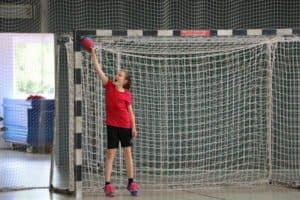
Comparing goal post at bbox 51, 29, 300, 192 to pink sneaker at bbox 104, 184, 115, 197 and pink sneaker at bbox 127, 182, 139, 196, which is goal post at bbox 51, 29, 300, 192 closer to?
pink sneaker at bbox 127, 182, 139, 196

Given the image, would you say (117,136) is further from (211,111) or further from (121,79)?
(211,111)

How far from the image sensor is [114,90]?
6332 millimetres

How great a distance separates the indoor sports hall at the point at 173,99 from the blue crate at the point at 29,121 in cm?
80

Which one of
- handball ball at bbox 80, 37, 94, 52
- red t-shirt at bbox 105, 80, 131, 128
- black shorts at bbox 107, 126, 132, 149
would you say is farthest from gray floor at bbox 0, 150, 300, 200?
handball ball at bbox 80, 37, 94, 52

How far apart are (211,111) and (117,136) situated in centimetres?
210

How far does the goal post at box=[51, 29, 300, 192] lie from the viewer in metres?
7.50

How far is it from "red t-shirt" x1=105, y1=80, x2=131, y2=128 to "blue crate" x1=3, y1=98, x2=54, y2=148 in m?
3.95

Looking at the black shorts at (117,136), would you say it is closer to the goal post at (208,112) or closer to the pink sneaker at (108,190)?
the pink sneaker at (108,190)

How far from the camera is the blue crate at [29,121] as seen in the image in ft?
33.9

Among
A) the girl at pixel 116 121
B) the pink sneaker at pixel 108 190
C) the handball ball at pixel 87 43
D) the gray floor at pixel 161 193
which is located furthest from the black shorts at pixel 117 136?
the handball ball at pixel 87 43

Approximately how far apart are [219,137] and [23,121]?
5420 millimetres

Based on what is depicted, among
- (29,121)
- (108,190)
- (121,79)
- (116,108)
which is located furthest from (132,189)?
(29,121)

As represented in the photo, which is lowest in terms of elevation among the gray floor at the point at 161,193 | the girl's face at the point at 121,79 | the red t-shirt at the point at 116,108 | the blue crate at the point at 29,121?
the gray floor at the point at 161,193

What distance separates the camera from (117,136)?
20.8ft
